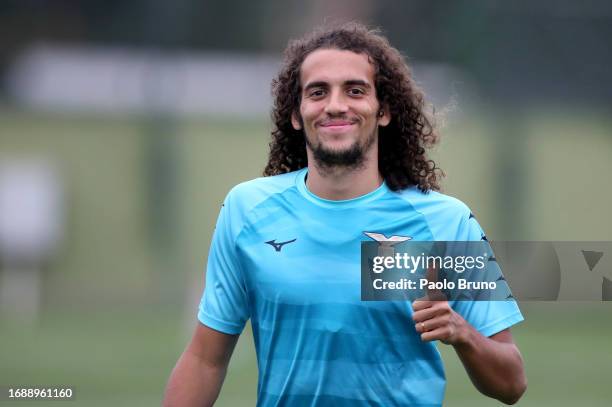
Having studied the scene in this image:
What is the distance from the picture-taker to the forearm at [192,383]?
4168mm

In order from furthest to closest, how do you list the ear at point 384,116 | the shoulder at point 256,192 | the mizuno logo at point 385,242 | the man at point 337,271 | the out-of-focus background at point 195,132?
the out-of-focus background at point 195,132 → the ear at point 384,116 → the shoulder at point 256,192 → the mizuno logo at point 385,242 → the man at point 337,271

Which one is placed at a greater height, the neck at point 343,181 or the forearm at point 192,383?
the neck at point 343,181

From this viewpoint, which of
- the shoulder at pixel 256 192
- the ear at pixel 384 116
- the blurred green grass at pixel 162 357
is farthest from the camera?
the blurred green grass at pixel 162 357

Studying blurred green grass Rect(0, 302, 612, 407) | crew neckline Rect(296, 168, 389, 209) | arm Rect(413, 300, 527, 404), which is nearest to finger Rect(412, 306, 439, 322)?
arm Rect(413, 300, 527, 404)

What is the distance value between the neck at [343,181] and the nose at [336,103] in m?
0.21

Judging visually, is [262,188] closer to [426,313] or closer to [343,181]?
[343,181]

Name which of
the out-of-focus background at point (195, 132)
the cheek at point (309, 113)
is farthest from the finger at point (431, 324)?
the out-of-focus background at point (195, 132)

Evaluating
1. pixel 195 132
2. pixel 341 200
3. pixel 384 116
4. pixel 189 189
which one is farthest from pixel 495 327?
Result: pixel 195 132

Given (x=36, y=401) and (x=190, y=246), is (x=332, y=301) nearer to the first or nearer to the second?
(x=36, y=401)

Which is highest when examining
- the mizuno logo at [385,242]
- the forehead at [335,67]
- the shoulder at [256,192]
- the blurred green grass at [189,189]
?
the blurred green grass at [189,189]

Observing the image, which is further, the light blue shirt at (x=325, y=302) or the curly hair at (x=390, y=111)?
the curly hair at (x=390, y=111)

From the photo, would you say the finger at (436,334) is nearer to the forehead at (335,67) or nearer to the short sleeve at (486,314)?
the short sleeve at (486,314)

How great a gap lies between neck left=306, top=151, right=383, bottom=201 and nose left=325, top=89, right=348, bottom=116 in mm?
214

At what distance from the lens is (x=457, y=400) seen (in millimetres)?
10836
